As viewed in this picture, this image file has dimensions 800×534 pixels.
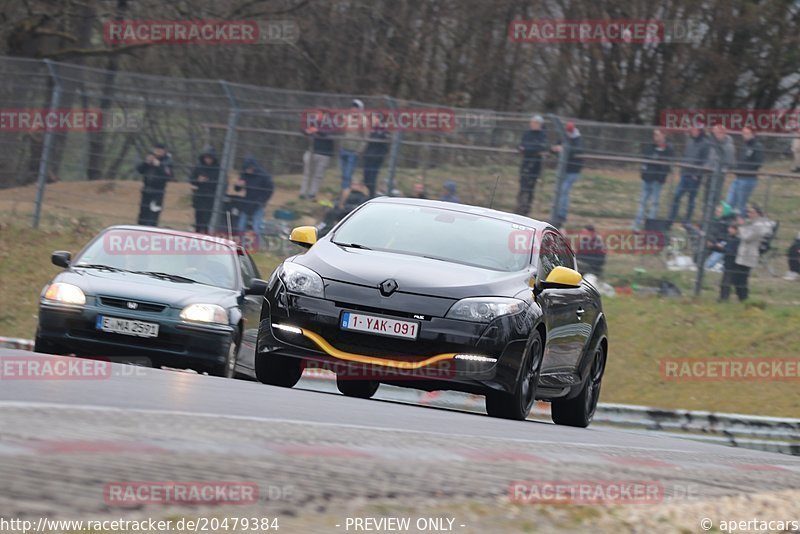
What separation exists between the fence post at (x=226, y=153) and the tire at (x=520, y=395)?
13.6 meters

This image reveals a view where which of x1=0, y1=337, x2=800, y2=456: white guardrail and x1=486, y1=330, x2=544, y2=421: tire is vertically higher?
x1=486, y1=330, x2=544, y2=421: tire

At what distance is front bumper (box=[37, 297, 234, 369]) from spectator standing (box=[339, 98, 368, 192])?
10277 mm

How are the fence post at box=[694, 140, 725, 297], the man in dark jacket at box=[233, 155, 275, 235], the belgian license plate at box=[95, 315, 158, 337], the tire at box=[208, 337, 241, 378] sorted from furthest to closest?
the man in dark jacket at box=[233, 155, 275, 235]
the fence post at box=[694, 140, 725, 297]
the tire at box=[208, 337, 241, 378]
the belgian license plate at box=[95, 315, 158, 337]

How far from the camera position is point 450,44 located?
134ft

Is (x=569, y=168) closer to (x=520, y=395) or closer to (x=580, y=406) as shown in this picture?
(x=580, y=406)

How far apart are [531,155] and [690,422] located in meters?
8.23

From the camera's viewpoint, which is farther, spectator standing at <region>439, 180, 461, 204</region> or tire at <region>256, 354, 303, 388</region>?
spectator standing at <region>439, 180, 461, 204</region>

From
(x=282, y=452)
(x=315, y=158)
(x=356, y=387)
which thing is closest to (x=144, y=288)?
(x=356, y=387)

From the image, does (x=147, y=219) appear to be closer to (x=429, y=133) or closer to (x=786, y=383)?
(x=429, y=133)

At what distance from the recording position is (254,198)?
2331 centimetres

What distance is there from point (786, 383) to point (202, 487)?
50.5ft

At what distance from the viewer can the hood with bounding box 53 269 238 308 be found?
42.1ft

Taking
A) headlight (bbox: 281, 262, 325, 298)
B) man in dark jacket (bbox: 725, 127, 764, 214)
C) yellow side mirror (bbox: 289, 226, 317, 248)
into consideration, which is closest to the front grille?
yellow side mirror (bbox: 289, 226, 317, 248)

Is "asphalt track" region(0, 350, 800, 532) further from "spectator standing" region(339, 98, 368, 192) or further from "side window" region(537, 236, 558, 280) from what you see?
"spectator standing" region(339, 98, 368, 192)
